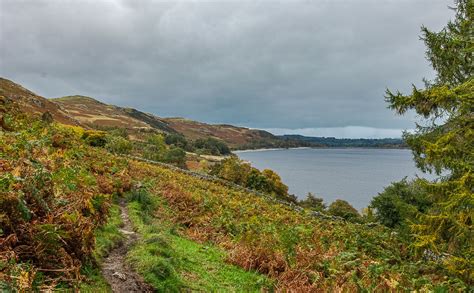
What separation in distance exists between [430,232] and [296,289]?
25.6 ft

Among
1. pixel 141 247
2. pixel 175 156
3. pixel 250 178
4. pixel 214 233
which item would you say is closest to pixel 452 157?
pixel 214 233

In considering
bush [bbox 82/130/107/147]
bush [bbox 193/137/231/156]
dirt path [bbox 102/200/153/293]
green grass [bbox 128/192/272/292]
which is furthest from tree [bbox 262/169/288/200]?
bush [bbox 193/137/231/156]

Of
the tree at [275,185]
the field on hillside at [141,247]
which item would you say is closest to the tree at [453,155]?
the field on hillside at [141,247]

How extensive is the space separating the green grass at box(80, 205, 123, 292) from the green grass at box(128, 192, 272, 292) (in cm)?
56

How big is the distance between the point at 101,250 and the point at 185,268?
6.53 ft

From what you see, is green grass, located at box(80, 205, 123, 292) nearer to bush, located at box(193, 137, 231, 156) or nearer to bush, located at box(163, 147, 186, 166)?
bush, located at box(163, 147, 186, 166)

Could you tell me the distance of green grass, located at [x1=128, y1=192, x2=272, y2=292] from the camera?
6801mm

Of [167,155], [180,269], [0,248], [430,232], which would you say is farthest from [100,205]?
[167,155]

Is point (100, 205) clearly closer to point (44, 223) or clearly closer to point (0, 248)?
point (44, 223)

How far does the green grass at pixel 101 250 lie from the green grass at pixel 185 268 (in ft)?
1.82

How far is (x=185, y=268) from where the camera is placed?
834cm

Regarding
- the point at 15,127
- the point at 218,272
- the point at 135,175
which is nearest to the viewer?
the point at 218,272

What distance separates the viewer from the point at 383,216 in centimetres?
3316

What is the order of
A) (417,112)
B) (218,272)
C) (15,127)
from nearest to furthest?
(218,272) → (417,112) → (15,127)
